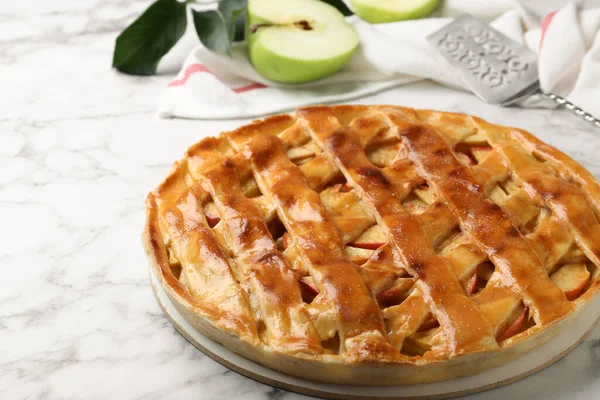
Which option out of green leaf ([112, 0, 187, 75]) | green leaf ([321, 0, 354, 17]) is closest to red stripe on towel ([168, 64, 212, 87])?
green leaf ([112, 0, 187, 75])

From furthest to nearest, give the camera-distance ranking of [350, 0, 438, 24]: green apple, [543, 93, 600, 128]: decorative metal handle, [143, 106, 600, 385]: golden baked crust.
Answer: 1. [350, 0, 438, 24]: green apple
2. [543, 93, 600, 128]: decorative metal handle
3. [143, 106, 600, 385]: golden baked crust

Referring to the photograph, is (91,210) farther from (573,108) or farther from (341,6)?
(573,108)

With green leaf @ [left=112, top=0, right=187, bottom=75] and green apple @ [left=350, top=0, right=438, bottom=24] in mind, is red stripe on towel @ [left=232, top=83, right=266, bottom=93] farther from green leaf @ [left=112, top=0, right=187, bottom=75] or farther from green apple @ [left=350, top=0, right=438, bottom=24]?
green apple @ [left=350, top=0, right=438, bottom=24]

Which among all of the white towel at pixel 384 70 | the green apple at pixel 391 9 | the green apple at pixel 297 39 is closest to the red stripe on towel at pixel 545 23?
the white towel at pixel 384 70

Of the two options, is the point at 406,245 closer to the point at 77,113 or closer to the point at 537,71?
the point at 537,71

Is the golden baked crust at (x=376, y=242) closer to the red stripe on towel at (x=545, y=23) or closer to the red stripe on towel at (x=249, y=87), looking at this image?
the red stripe on towel at (x=249, y=87)

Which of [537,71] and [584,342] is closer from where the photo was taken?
[584,342]

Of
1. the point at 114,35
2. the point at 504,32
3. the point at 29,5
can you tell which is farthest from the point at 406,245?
the point at 29,5
